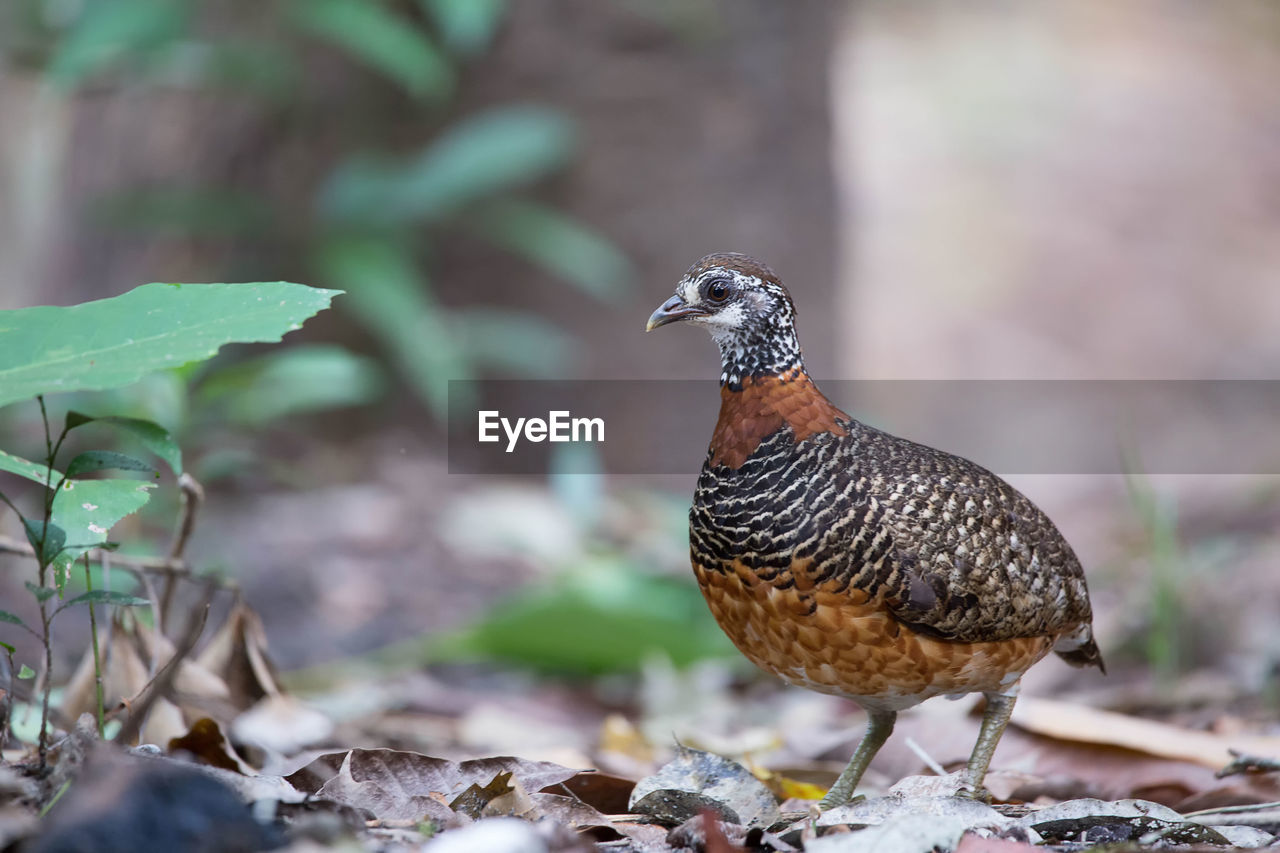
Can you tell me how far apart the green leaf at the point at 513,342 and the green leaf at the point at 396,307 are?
5.9 inches

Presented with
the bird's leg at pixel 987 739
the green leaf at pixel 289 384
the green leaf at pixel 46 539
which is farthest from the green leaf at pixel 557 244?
the green leaf at pixel 46 539

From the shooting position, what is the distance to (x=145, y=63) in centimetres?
768

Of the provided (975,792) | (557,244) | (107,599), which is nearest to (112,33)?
(557,244)

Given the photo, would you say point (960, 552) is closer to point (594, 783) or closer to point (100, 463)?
point (594, 783)

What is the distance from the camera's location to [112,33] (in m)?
6.87

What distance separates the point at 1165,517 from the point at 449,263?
5347mm

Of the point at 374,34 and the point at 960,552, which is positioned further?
the point at 374,34

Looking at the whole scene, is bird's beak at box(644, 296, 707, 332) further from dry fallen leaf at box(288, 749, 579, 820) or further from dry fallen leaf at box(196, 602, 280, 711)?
dry fallen leaf at box(196, 602, 280, 711)

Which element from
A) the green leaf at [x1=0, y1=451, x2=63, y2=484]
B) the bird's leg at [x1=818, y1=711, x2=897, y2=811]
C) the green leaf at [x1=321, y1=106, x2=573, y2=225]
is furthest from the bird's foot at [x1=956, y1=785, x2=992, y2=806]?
the green leaf at [x1=321, y1=106, x2=573, y2=225]

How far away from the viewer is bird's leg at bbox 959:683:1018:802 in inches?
130

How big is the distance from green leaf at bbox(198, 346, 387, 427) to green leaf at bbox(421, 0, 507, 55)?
2066mm

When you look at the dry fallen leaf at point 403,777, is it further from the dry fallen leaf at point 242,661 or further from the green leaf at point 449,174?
the green leaf at point 449,174

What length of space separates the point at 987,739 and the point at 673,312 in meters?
1.39

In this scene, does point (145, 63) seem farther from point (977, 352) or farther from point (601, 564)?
point (977, 352)
